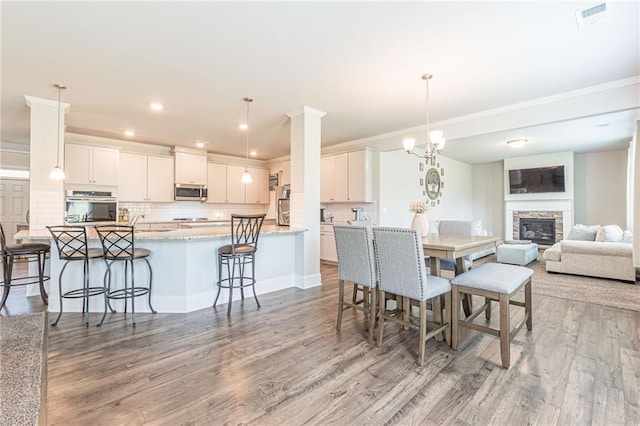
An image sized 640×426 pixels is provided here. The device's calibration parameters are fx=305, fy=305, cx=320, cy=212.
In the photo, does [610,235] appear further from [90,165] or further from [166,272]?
[90,165]

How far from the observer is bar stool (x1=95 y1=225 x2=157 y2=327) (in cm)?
300

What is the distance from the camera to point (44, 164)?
3787mm

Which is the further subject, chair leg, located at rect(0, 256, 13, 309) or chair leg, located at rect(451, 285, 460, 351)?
chair leg, located at rect(0, 256, 13, 309)

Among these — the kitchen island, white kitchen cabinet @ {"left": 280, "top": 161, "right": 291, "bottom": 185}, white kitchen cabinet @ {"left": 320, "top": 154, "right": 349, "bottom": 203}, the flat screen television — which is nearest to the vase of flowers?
the kitchen island

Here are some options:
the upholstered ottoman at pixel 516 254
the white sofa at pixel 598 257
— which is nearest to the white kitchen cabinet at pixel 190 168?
the upholstered ottoman at pixel 516 254

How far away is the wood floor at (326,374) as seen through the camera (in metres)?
1.68

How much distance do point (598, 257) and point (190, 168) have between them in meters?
7.47

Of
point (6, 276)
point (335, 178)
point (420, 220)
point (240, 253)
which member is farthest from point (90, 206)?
point (420, 220)

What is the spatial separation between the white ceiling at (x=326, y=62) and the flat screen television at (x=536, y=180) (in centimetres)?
274

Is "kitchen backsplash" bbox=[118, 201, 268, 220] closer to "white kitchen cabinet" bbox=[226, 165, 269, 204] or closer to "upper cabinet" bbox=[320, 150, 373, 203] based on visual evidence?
"white kitchen cabinet" bbox=[226, 165, 269, 204]

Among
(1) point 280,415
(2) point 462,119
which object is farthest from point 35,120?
(2) point 462,119

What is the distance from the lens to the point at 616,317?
3.10 m

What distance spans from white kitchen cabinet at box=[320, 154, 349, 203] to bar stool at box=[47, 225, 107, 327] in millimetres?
3945

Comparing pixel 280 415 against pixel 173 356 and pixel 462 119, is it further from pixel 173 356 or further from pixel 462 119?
pixel 462 119
